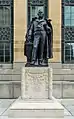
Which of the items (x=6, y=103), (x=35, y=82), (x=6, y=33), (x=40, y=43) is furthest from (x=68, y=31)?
(x=35, y=82)

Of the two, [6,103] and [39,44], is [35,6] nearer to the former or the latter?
[6,103]

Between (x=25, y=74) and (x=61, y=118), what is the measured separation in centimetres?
208

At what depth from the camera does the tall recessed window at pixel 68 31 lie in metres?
24.2

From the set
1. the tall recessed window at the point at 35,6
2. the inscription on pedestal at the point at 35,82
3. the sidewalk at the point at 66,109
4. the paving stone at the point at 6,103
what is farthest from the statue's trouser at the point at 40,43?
the tall recessed window at the point at 35,6

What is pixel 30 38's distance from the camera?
49.3 ft

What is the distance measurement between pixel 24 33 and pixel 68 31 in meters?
2.72

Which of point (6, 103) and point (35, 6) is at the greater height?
point (35, 6)

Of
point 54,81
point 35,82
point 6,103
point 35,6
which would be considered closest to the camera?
point 35,82

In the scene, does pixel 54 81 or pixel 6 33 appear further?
pixel 6 33

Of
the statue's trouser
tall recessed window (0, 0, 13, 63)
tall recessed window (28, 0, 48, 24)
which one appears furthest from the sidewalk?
tall recessed window (28, 0, 48, 24)

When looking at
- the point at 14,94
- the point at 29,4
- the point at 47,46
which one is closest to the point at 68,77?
the point at 14,94

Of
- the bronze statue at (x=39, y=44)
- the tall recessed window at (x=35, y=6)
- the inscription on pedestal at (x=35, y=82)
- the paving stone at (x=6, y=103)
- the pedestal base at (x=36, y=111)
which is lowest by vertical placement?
the paving stone at (x=6, y=103)

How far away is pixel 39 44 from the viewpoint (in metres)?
14.9

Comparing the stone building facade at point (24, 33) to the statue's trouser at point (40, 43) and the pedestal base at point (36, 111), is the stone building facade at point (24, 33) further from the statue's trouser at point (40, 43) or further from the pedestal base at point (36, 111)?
the pedestal base at point (36, 111)
